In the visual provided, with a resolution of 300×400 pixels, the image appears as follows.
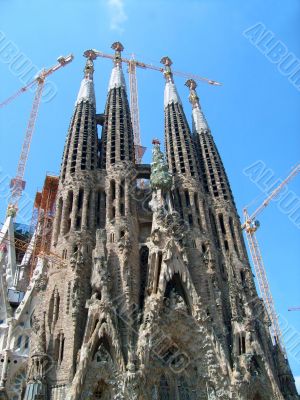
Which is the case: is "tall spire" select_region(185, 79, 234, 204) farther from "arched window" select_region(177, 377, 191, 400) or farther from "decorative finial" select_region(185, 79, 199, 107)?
"arched window" select_region(177, 377, 191, 400)

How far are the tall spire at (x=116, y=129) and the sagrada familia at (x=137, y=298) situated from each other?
0.13 metres

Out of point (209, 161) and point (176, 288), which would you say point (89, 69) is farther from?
point (176, 288)

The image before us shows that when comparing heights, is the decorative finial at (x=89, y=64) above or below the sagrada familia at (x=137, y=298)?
above

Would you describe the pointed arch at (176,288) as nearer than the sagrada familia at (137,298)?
No

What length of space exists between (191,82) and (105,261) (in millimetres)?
28262

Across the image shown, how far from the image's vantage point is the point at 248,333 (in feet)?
85.2

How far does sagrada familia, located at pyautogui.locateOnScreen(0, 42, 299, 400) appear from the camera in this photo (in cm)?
2277

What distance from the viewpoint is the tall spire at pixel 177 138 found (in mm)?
36500

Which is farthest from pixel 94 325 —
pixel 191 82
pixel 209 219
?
pixel 191 82

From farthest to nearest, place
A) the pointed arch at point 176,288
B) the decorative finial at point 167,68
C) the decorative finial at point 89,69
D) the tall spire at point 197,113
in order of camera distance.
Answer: the decorative finial at point 167,68
the decorative finial at point 89,69
the tall spire at point 197,113
the pointed arch at point 176,288

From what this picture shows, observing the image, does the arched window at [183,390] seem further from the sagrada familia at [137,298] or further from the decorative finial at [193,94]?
the decorative finial at [193,94]

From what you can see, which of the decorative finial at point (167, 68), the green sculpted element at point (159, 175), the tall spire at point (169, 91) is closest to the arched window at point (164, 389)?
the green sculpted element at point (159, 175)

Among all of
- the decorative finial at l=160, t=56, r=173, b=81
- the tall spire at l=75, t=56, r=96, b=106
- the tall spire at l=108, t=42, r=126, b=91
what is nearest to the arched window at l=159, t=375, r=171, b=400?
the tall spire at l=75, t=56, r=96, b=106

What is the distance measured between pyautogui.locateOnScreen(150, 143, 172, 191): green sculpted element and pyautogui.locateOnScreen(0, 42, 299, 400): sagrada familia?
10cm
